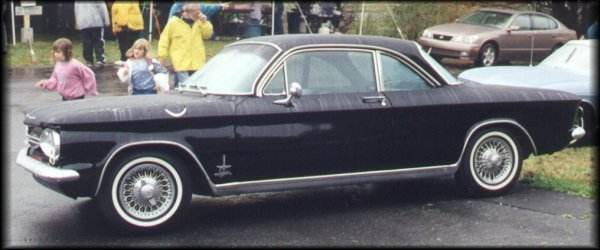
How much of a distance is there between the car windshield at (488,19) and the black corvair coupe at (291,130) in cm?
1429

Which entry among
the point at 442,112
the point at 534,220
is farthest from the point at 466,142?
the point at 534,220

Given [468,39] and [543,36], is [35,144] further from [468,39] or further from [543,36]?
[543,36]

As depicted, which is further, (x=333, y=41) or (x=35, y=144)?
(x=333, y=41)

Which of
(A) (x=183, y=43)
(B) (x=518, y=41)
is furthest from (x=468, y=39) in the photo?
(A) (x=183, y=43)

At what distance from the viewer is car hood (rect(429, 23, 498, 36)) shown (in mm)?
21891

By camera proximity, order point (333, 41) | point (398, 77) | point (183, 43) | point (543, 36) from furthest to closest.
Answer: point (543, 36) → point (183, 43) → point (398, 77) → point (333, 41)

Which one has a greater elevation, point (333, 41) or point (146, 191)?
point (333, 41)

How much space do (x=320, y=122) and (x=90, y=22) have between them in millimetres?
11978

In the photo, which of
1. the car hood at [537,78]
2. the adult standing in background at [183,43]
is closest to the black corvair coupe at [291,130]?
the car hood at [537,78]

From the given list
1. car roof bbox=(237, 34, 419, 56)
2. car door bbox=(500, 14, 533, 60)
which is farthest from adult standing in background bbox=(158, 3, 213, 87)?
car door bbox=(500, 14, 533, 60)

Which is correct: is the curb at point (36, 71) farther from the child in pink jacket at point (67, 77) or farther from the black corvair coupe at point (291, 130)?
the black corvair coupe at point (291, 130)

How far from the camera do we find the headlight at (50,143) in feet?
22.0

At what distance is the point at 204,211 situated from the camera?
7719 millimetres

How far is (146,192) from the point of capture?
6902 mm
